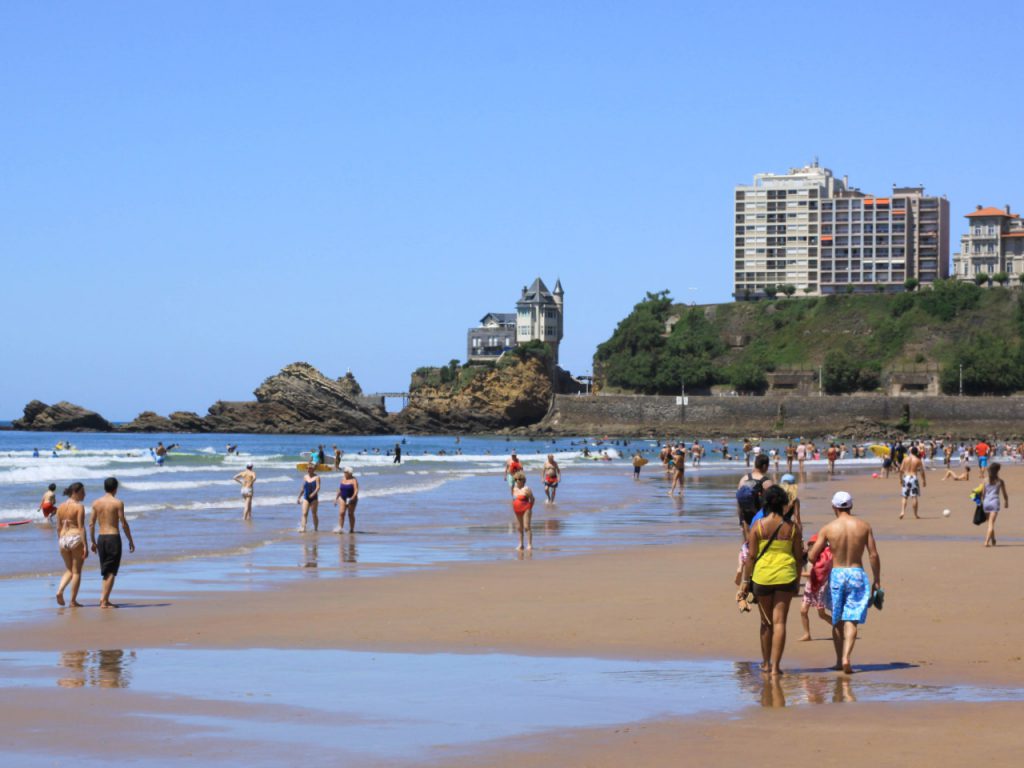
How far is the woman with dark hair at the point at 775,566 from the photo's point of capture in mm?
8812

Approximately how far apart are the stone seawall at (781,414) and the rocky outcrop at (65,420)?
5219 centimetres

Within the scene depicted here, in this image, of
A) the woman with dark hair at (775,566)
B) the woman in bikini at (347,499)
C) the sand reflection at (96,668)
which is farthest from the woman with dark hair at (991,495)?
the sand reflection at (96,668)

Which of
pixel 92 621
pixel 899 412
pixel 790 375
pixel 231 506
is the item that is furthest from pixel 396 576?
pixel 790 375

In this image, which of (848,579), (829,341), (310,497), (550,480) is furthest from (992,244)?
(848,579)

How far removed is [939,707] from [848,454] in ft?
246

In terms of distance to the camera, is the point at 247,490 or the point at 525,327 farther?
the point at 525,327

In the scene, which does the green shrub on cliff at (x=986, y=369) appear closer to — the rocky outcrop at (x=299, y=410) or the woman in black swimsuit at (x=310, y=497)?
the rocky outcrop at (x=299, y=410)

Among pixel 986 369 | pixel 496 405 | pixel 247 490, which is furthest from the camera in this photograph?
pixel 496 405

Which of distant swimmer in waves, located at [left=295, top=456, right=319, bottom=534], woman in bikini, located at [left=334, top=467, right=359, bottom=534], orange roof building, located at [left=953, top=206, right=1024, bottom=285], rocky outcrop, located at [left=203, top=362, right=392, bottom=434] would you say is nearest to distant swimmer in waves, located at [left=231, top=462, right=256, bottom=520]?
distant swimmer in waves, located at [left=295, top=456, right=319, bottom=534]

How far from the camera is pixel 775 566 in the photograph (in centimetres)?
885

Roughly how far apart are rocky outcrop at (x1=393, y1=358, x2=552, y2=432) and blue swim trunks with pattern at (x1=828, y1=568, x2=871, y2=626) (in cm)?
13505

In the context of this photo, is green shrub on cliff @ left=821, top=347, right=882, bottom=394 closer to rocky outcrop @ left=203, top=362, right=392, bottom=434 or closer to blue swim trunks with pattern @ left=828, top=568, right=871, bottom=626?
rocky outcrop @ left=203, top=362, right=392, bottom=434

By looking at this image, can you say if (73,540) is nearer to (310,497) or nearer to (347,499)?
(347,499)

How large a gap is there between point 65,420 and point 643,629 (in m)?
147
